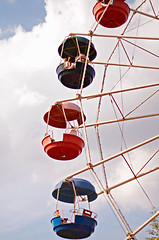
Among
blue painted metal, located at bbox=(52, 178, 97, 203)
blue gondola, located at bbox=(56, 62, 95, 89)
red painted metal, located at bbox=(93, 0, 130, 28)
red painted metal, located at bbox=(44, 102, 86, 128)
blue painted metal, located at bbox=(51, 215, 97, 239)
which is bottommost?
blue painted metal, located at bbox=(51, 215, 97, 239)

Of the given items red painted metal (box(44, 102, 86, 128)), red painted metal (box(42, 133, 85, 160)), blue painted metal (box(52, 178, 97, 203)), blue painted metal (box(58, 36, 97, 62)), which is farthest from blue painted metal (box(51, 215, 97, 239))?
blue painted metal (box(58, 36, 97, 62))

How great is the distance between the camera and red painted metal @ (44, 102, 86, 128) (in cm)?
1736

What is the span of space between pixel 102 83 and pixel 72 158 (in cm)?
357

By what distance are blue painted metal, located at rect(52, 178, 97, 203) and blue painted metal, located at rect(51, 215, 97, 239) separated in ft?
4.94

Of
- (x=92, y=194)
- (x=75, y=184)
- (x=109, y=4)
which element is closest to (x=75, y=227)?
(x=75, y=184)

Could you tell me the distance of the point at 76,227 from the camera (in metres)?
15.1

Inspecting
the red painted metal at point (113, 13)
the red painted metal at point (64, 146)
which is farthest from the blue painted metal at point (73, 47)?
the red painted metal at point (64, 146)

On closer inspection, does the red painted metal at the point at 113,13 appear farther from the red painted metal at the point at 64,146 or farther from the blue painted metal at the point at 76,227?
the blue painted metal at the point at 76,227

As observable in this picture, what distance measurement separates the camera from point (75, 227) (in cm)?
1511

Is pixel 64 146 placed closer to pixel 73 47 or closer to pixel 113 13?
pixel 73 47

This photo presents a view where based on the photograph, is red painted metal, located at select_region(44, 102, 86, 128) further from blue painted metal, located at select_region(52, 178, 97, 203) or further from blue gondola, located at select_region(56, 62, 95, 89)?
blue painted metal, located at select_region(52, 178, 97, 203)

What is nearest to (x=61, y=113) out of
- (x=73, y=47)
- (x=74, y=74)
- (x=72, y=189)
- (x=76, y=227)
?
(x=74, y=74)

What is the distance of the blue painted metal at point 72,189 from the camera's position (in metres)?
17.1

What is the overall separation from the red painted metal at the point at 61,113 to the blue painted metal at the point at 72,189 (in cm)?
264
